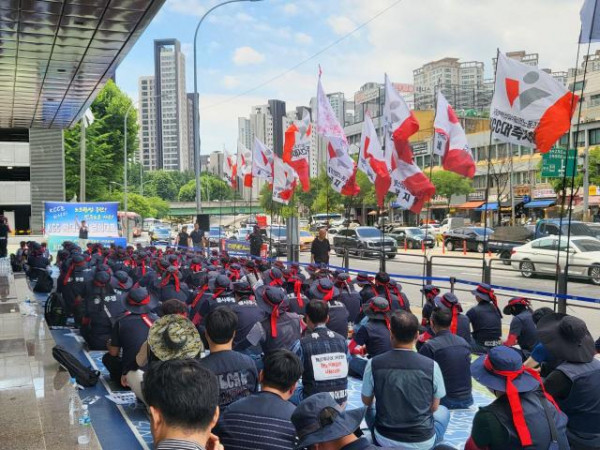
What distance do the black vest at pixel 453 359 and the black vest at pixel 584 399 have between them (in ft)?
4.98

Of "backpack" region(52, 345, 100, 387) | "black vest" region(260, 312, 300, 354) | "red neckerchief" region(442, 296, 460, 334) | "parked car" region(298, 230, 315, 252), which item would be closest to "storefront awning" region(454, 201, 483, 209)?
"parked car" region(298, 230, 315, 252)

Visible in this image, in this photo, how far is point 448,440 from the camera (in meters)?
5.95

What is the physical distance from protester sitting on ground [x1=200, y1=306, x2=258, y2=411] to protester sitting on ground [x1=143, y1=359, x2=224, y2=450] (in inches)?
79.4

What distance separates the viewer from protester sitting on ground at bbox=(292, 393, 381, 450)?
107 inches

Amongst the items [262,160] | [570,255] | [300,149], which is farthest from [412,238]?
[300,149]

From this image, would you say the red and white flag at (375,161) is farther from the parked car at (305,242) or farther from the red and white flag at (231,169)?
the parked car at (305,242)

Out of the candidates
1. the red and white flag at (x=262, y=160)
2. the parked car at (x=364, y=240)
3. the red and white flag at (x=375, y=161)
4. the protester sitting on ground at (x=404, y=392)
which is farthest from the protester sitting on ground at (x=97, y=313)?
the parked car at (x=364, y=240)

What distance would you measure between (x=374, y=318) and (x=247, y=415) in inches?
139

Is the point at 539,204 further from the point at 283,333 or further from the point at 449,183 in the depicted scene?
the point at 283,333

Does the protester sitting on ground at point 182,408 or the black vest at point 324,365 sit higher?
the protester sitting on ground at point 182,408

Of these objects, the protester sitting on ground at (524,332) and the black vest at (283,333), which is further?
the protester sitting on ground at (524,332)

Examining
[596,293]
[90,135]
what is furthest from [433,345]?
[90,135]

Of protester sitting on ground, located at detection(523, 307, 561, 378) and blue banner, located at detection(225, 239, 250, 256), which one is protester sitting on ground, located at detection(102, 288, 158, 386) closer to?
protester sitting on ground, located at detection(523, 307, 561, 378)

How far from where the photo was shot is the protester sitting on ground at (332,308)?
7941 millimetres
